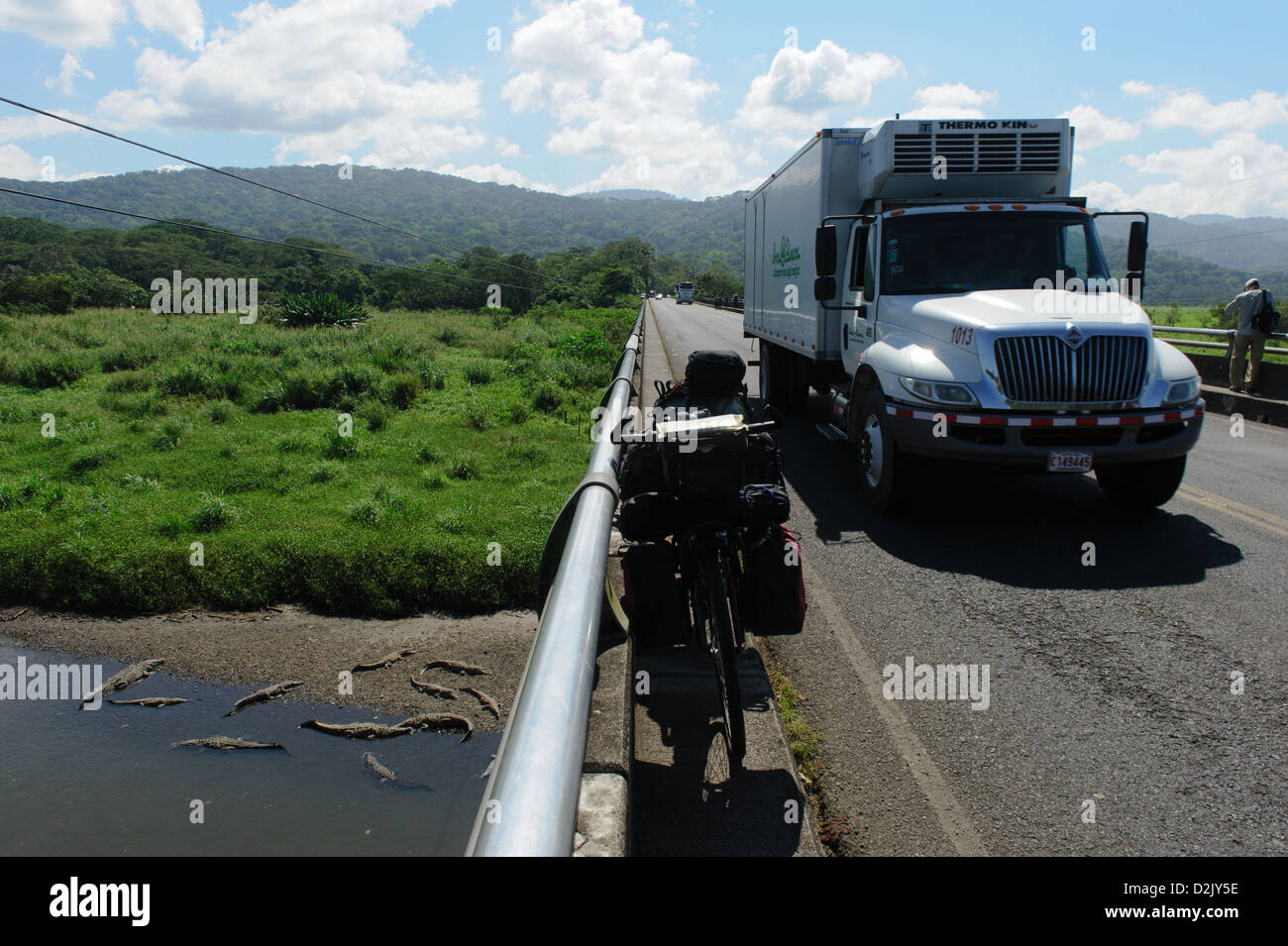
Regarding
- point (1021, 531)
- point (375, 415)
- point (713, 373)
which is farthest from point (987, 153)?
point (375, 415)

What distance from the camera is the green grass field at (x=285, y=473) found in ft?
25.1

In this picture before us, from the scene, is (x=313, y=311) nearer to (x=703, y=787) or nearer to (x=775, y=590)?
(x=775, y=590)

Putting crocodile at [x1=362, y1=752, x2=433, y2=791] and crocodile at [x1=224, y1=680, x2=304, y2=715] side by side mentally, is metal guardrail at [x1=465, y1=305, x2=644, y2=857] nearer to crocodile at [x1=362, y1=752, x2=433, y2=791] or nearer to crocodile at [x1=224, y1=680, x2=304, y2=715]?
crocodile at [x1=362, y1=752, x2=433, y2=791]

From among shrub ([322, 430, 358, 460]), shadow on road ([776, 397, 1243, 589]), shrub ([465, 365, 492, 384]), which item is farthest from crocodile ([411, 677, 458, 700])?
shrub ([465, 365, 492, 384])

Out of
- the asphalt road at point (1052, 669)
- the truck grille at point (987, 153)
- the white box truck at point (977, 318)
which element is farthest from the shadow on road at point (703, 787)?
the truck grille at point (987, 153)

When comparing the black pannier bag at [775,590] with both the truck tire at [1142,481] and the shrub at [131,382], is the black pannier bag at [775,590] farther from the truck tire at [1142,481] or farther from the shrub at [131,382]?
the shrub at [131,382]

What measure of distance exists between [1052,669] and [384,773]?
12.5ft

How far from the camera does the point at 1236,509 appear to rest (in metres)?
7.59

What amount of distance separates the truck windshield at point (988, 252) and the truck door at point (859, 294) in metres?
0.33

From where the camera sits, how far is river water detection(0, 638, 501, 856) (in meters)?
4.70

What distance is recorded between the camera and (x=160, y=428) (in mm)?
13977

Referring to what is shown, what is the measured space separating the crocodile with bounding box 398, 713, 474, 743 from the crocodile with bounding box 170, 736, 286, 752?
2.71 ft
